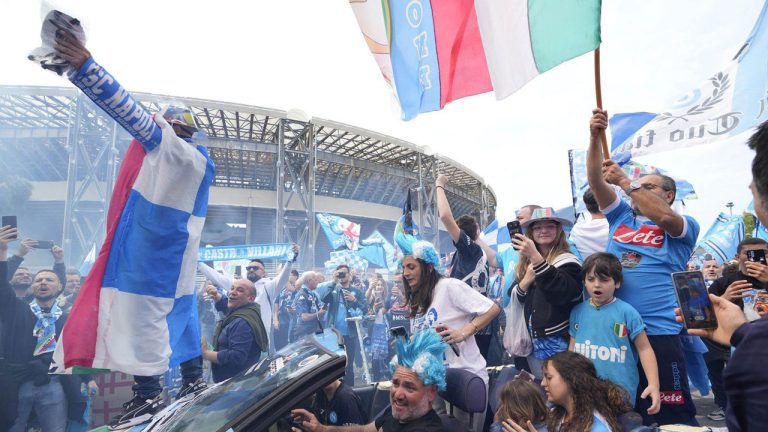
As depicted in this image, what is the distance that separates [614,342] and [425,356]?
1163 millimetres

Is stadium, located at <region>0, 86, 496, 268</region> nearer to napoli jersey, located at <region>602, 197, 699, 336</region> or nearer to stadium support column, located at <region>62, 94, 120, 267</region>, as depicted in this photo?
stadium support column, located at <region>62, 94, 120, 267</region>

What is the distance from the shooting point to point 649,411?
240cm

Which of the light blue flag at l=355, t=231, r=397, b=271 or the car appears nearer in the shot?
the car

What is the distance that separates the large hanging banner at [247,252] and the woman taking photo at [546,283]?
8.26 meters

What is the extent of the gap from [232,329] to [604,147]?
10.8 feet

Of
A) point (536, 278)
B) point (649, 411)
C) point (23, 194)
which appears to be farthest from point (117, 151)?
point (649, 411)

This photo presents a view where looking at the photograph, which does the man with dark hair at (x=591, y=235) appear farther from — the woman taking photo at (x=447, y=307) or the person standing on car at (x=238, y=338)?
the person standing on car at (x=238, y=338)

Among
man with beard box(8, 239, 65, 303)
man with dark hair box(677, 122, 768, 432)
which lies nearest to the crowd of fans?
man with dark hair box(677, 122, 768, 432)

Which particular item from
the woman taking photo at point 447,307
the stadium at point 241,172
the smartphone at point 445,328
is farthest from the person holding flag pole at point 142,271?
the smartphone at point 445,328

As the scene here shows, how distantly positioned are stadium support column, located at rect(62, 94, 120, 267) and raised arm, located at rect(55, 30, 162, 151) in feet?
30.8

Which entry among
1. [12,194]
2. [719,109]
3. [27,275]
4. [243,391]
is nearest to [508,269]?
[719,109]

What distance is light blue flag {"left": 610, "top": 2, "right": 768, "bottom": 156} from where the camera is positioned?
11.9ft

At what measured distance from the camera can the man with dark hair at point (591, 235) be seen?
12.0ft

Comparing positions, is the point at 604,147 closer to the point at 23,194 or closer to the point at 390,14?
the point at 390,14
